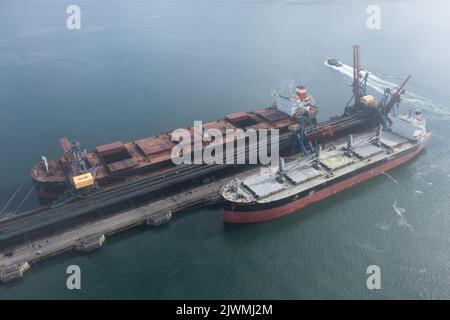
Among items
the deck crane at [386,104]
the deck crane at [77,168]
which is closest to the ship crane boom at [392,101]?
the deck crane at [386,104]

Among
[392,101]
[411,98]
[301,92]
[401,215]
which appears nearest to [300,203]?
[401,215]

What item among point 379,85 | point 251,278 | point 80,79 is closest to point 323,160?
point 251,278

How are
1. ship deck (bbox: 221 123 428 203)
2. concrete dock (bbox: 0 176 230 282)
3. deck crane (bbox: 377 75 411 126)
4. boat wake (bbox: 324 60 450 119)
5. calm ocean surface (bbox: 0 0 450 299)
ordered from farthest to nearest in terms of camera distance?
boat wake (bbox: 324 60 450 119), deck crane (bbox: 377 75 411 126), ship deck (bbox: 221 123 428 203), concrete dock (bbox: 0 176 230 282), calm ocean surface (bbox: 0 0 450 299)

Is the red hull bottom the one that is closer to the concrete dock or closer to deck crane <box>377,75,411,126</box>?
the concrete dock

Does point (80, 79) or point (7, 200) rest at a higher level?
point (80, 79)

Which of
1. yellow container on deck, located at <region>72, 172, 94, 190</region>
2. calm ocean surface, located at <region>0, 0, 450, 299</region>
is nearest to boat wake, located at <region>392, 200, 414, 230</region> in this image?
calm ocean surface, located at <region>0, 0, 450, 299</region>

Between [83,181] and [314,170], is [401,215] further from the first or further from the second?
[83,181]

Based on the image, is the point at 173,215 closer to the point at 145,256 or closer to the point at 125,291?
the point at 145,256
